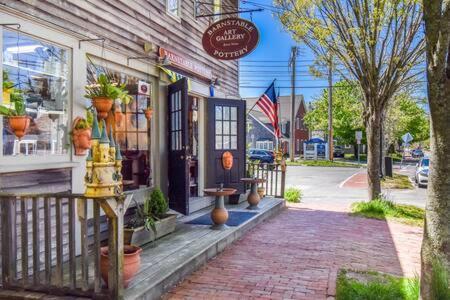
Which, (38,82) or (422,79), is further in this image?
(422,79)

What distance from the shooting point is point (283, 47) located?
32625mm

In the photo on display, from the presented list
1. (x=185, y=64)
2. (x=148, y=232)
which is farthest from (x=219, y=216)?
(x=185, y=64)

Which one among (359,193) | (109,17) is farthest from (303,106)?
(109,17)

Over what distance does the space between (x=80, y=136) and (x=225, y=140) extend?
4852mm

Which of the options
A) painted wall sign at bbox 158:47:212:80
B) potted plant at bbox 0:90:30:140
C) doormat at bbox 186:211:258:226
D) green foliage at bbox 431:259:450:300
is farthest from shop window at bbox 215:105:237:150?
green foliage at bbox 431:259:450:300

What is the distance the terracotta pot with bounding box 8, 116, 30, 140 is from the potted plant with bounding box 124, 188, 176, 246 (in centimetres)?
179

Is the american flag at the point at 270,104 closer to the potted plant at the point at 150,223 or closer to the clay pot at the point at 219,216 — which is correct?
the clay pot at the point at 219,216

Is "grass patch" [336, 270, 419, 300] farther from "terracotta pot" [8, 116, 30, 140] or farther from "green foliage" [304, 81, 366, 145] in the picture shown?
"green foliage" [304, 81, 366, 145]

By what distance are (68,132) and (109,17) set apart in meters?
1.74

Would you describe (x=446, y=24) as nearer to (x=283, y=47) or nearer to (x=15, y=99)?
(x=15, y=99)

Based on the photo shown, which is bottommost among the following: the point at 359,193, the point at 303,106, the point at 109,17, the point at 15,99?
the point at 359,193

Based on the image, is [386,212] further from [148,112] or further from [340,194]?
[148,112]

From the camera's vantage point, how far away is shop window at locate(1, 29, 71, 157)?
404 cm

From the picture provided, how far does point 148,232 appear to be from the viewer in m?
5.50
